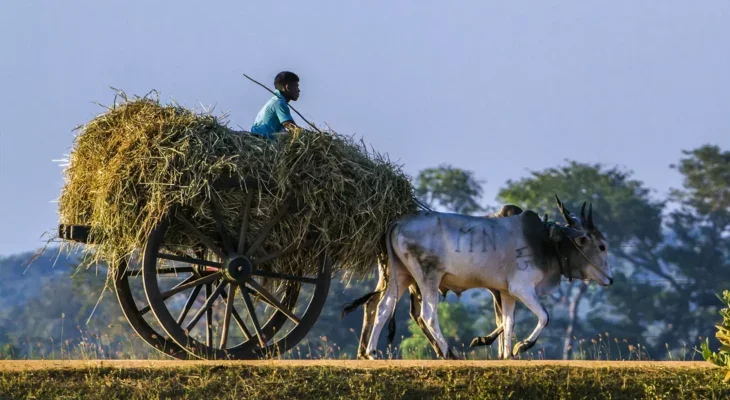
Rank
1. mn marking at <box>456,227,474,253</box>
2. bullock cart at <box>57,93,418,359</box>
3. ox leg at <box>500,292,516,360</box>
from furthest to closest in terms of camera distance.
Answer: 1. ox leg at <box>500,292,516,360</box>
2. mn marking at <box>456,227,474,253</box>
3. bullock cart at <box>57,93,418,359</box>

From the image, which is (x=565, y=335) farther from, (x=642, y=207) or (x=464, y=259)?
(x=464, y=259)

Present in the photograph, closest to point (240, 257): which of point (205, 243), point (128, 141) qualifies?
point (205, 243)

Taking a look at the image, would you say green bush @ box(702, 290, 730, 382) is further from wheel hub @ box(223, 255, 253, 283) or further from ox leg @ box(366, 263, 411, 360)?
wheel hub @ box(223, 255, 253, 283)

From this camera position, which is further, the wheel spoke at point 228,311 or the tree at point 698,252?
the tree at point 698,252

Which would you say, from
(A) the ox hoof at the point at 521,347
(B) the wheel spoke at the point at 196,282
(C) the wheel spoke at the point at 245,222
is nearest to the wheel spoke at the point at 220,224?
(C) the wheel spoke at the point at 245,222

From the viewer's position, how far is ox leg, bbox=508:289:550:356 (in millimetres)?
12812

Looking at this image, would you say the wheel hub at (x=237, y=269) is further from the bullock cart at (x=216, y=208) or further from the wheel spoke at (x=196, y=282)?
the wheel spoke at (x=196, y=282)

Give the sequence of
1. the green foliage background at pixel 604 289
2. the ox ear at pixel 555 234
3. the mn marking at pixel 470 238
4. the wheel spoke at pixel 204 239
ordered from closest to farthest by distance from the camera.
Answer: the wheel spoke at pixel 204 239 < the mn marking at pixel 470 238 < the ox ear at pixel 555 234 < the green foliage background at pixel 604 289

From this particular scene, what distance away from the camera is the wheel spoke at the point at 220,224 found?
39.8ft

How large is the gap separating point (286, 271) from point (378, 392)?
7.49 feet

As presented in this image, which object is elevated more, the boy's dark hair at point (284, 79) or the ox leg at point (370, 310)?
Result: the boy's dark hair at point (284, 79)

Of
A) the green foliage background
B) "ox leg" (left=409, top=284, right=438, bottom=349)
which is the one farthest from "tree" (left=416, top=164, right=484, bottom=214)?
"ox leg" (left=409, top=284, right=438, bottom=349)

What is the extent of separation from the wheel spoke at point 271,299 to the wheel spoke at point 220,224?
356 mm

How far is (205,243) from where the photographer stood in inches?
483
